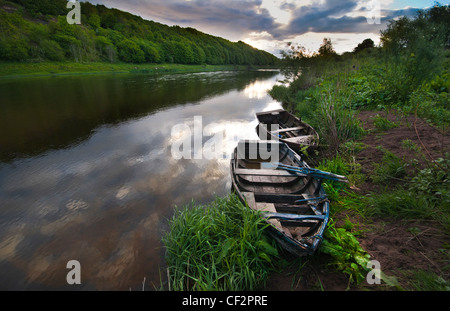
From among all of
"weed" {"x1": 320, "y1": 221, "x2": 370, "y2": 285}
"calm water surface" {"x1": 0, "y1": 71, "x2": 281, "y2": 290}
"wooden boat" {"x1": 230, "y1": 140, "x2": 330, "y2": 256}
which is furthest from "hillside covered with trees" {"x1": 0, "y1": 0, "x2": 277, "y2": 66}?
"weed" {"x1": 320, "y1": 221, "x2": 370, "y2": 285}

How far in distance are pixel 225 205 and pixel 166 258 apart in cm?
150

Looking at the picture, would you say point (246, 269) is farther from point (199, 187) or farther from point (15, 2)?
point (15, 2)

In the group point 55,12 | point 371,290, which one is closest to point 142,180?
point 371,290

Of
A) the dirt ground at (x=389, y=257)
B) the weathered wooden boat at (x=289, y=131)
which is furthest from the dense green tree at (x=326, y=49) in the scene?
the dirt ground at (x=389, y=257)

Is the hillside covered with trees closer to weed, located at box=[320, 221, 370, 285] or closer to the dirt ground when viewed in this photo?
the dirt ground

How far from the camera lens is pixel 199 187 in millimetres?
6207

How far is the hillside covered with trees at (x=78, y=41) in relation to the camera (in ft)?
138

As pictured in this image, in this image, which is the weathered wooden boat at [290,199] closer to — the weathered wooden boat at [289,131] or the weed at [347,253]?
the weed at [347,253]

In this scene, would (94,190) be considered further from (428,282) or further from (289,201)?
(428,282)

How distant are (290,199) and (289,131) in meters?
5.59

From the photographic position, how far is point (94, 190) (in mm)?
5785

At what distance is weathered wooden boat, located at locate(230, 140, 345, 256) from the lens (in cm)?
320

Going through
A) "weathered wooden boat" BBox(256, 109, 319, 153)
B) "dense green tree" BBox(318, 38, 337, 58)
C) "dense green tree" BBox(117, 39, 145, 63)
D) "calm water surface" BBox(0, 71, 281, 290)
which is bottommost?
"calm water surface" BBox(0, 71, 281, 290)

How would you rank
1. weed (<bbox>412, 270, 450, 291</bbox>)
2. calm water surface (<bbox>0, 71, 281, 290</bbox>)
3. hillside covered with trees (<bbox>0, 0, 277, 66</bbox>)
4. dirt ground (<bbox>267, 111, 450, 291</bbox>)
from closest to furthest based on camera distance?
weed (<bbox>412, 270, 450, 291</bbox>) < dirt ground (<bbox>267, 111, 450, 291</bbox>) < calm water surface (<bbox>0, 71, 281, 290</bbox>) < hillside covered with trees (<bbox>0, 0, 277, 66</bbox>)
